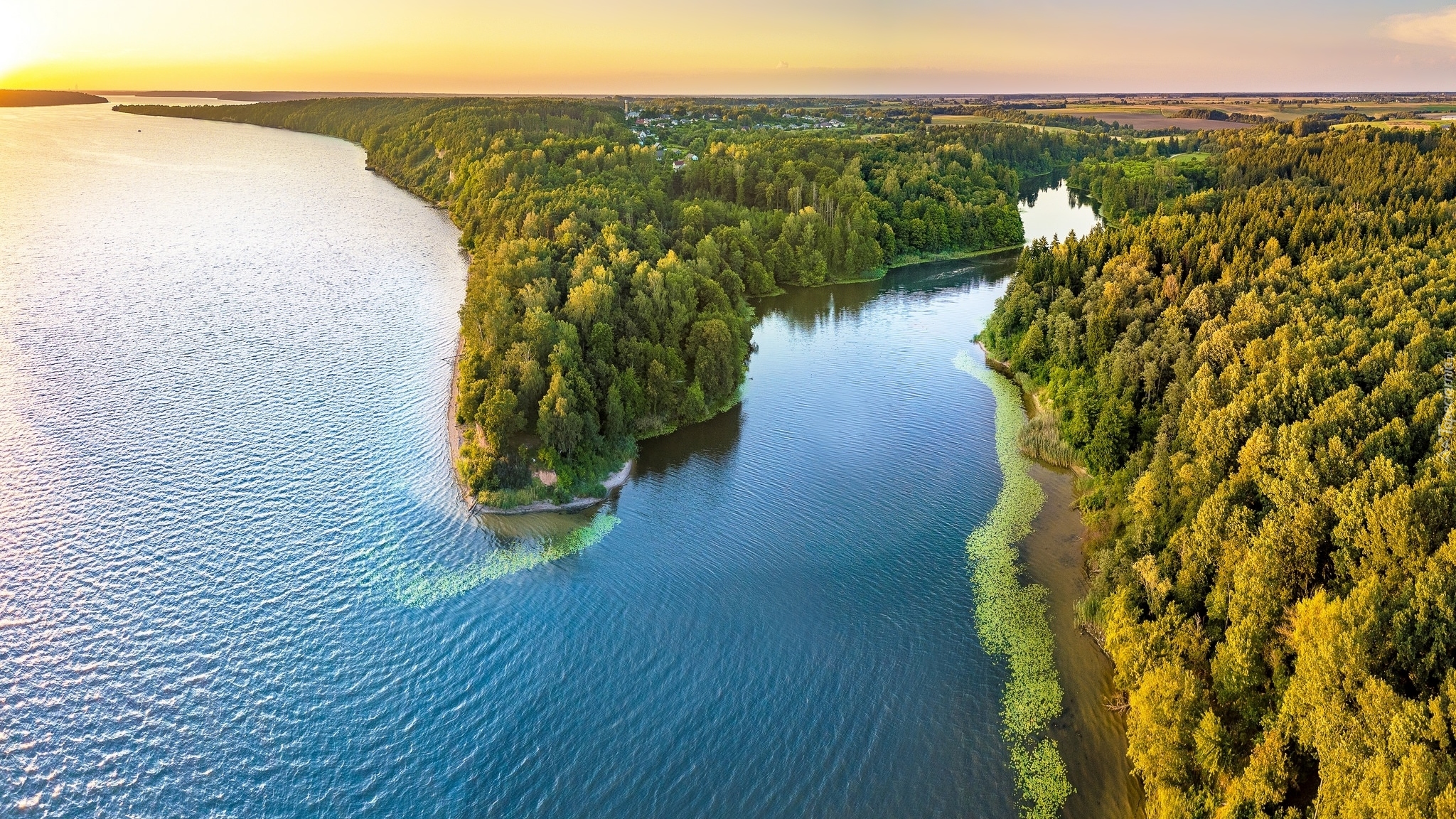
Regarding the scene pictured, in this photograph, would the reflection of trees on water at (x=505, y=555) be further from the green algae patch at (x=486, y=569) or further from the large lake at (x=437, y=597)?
the large lake at (x=437, y=597)

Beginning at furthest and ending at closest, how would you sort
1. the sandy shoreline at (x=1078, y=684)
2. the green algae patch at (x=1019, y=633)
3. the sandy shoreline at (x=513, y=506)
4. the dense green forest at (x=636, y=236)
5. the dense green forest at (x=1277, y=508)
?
the dense green forest at (x=636, y=236) → the sandy shoreline at (x=513, y=506) → the green algae patch at (x=1019, y=633) → the sandy shoreline at (x=1078, y=684) → the dense green forest at (x=1277, y=508)

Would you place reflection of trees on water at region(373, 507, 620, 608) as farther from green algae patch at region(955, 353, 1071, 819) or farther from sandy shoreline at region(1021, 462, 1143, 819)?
sandy shoreline at region(1021, 462, 1143, 819)

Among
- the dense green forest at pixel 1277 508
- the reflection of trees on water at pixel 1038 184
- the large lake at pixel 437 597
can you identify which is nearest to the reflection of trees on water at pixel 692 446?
the large lake at pixel 437 597

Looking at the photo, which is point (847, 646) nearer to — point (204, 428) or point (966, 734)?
point (966, 734)

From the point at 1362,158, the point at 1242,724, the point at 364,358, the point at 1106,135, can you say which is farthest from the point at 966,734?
the point at 1106,135

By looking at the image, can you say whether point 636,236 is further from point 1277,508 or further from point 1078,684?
point 1277,508

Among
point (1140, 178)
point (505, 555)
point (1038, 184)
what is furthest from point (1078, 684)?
point (1038, 184)
